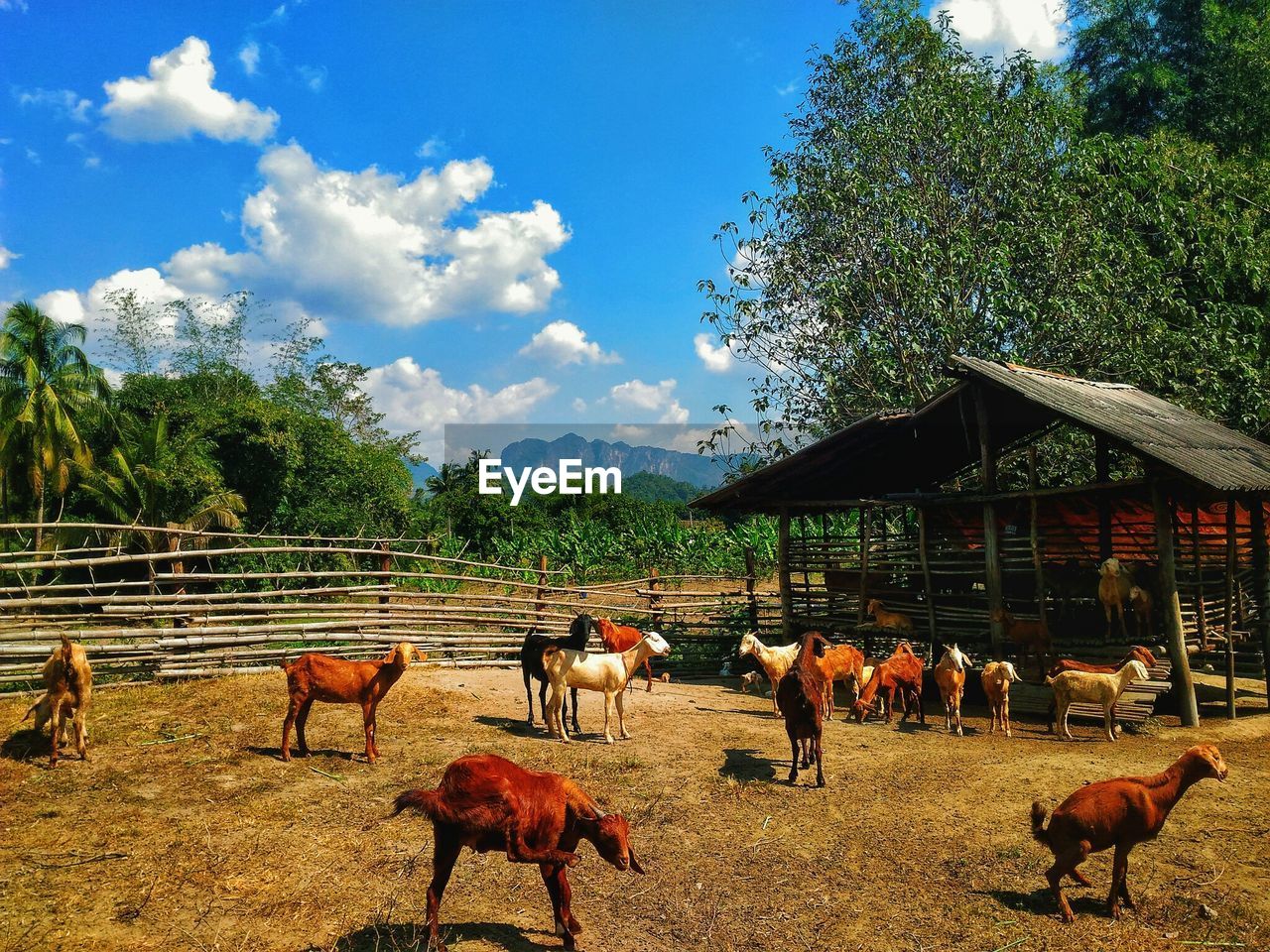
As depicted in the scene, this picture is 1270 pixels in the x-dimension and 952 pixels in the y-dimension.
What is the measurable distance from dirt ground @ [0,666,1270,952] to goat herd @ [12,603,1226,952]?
339mm

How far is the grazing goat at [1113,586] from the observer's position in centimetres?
1126

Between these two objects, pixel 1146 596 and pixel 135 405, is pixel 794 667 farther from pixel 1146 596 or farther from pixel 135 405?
pixel 135 405

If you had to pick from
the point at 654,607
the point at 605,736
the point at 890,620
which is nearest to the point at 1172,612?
the point at 890,620

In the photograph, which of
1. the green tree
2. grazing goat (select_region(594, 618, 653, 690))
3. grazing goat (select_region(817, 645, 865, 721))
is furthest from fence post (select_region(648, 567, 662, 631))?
the green tree

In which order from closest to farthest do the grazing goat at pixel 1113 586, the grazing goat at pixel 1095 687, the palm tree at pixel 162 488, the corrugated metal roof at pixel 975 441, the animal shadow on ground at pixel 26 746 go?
the animal shadow on ground at pixel 26 746, the grazing goat at pixel 1095 687, the corrugated metal roof at pixel 975 441, the grazing goat at pixel 1113 586, the palm tree at pixel 162 488

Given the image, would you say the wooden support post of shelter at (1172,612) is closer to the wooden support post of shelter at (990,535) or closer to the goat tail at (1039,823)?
the wooden support post of shelter at (990,535)

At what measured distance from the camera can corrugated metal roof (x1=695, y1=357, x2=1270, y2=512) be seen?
1019 centimetres

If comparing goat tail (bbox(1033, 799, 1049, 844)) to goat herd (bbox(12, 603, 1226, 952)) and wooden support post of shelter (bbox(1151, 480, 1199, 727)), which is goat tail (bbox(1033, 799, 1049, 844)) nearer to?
goat herd (bbox(12, 603, 1226, 952))

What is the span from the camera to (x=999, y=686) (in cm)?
951

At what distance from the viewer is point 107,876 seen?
204 inches

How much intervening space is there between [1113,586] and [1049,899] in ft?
23.5

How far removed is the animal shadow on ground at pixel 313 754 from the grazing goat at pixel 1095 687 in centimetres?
717

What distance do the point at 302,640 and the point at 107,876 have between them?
629cm

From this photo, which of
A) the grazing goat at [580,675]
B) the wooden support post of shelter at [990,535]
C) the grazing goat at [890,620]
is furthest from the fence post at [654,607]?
the grazing goat at [580,675]
